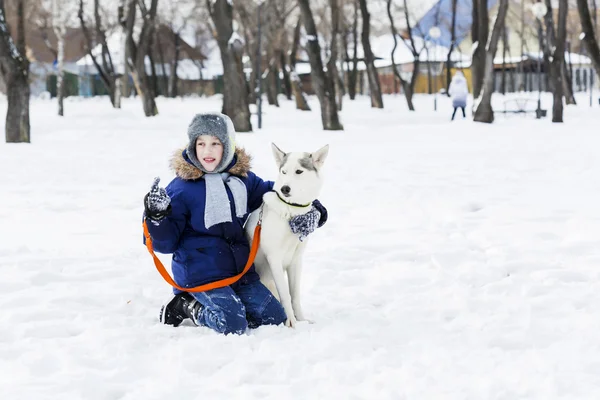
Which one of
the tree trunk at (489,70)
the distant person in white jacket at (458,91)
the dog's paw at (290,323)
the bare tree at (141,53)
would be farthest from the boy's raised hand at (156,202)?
the bare tree at (141,53)

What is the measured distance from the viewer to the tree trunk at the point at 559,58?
2047cm

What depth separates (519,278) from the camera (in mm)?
5895

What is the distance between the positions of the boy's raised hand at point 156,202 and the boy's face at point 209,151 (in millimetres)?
339

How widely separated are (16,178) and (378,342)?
834 centimetres

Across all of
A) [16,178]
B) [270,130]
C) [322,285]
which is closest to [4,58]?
[16,178]

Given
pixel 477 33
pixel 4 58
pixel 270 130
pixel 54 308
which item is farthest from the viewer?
pixel 477 33

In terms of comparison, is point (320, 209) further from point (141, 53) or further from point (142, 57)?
point (141, 53)

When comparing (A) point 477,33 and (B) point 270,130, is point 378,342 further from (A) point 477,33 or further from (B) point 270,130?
(A) point 477,33

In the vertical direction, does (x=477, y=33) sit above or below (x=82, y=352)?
above

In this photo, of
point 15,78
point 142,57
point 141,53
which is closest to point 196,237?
point 15,78

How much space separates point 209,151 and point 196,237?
0.49 metres

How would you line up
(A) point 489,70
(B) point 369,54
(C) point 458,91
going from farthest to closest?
(B) point 369,54 → (C) point 458,91 → (A) point 489,70

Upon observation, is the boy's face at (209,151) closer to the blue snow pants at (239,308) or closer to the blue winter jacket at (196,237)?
the blue winter jacket at (196,237)

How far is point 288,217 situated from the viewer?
463 cm
